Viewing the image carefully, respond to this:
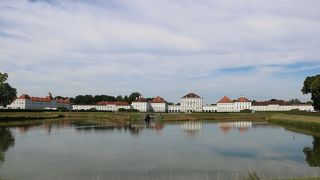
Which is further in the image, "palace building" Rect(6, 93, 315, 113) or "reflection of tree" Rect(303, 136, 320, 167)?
"palace building" Rect(6, 93, 315, 113)

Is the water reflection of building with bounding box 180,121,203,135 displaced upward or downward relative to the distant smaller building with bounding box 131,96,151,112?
downward

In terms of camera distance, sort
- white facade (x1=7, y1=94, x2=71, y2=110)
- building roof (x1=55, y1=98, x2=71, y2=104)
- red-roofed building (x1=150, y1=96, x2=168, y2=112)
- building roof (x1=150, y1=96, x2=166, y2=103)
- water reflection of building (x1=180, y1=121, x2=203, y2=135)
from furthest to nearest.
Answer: building roof (x1=150, y1=96, x2=166, y2=103)
red-roofed building (x1=150, y1=96, x2=168, y2=112)
building roof (x1=55, y1=98, x2=71, y2=104)
white facade (x1=7, y1=94, x2=71, y2=110)
water reflection of building (x1=180, y1=121, x2=203, y2=135)

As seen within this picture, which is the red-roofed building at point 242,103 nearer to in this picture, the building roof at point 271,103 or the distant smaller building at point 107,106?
the building roof at point 271,103

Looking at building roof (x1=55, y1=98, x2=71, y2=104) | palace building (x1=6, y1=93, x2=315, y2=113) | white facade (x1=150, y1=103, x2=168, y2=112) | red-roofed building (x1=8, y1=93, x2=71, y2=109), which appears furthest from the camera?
white facade (x1=150, y1=103, x2=168, y2=112)

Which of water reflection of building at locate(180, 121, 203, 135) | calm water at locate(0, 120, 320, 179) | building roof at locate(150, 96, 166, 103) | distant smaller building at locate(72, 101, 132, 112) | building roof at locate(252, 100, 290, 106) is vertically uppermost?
building roof at locate(150, 96, 166, 103)

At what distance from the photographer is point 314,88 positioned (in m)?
70.1

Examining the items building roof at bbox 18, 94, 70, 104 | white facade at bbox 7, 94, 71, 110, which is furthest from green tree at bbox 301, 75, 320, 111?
A: building roof at bbox 18, 94, 70, 104

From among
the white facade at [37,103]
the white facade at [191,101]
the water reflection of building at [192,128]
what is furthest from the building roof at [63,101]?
the water reflection of building at [192,128]

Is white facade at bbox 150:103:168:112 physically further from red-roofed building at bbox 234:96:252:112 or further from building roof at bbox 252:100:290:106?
building roof at bbox 252:100:290:106

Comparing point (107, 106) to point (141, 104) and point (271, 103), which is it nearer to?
point (141, 104)

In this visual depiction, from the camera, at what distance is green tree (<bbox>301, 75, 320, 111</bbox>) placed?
69.9 m

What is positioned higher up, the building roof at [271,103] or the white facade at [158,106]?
the building roof at [271,103]

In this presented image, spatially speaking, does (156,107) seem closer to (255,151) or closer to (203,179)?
(255,151)

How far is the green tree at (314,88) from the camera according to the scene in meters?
69.9
